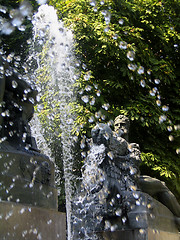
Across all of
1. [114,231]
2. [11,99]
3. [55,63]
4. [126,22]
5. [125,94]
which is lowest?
[114,231]

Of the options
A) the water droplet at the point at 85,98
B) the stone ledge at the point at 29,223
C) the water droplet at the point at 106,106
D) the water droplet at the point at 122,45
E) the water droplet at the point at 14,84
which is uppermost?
the water droplet at the point at 122,45

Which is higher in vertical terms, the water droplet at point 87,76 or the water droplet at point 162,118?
the water droplet at point 87,76

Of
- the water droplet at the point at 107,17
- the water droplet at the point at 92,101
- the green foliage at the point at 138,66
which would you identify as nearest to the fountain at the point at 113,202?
the green foliage at the point at 138,66

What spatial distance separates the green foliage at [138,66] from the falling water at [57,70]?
368 millimetres

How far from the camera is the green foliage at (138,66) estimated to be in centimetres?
1113

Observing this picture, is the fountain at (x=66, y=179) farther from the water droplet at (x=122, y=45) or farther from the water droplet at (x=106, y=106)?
the water droplet at (x=122, y=45)

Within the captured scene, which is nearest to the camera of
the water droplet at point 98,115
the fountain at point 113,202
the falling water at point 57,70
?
the fountain at point 113,202

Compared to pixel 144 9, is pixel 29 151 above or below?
below

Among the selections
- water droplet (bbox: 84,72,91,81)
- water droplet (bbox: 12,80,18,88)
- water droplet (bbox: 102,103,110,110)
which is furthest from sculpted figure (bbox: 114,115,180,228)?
water droplet (bbox: 84,72,91,81)

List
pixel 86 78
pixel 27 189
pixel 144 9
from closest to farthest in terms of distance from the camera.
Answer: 1. pixel 27 189
2. pixel 86 78
3. pixel 144 9

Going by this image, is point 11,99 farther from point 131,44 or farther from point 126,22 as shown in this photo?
point 126,22

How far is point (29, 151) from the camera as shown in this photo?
12.2 feet

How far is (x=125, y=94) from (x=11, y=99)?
8.30 metres

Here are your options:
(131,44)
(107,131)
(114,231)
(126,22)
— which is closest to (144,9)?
(126,22)
